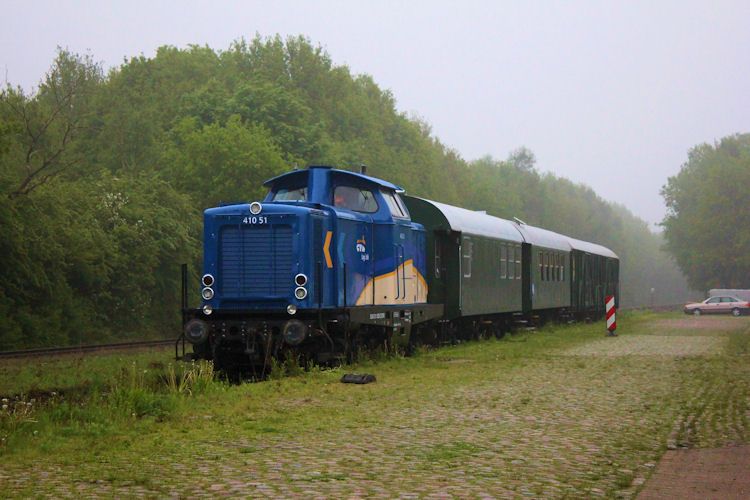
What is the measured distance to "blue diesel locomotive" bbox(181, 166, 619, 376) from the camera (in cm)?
1714

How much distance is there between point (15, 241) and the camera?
28859mm

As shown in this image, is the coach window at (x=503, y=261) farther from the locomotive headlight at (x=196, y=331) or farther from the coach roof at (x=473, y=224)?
the locomotive headlight at (x=196, y=331)

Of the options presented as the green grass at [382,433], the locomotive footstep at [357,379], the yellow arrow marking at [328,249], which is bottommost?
the green grass at [382,433]

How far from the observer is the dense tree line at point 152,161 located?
31.4 m

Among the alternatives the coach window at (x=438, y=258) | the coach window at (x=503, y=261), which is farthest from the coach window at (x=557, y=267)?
the coach window at (x=438, y=258)

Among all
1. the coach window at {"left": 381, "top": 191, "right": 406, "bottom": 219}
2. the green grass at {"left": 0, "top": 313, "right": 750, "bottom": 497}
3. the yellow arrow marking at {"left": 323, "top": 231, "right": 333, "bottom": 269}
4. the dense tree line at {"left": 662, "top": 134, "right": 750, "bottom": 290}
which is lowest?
the green grass at {"left": 0, "top": 313, "right": 750, "bottom": 497}

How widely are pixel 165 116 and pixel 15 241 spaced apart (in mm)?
34817

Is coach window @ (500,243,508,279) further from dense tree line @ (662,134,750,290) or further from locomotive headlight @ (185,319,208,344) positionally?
dense tree line @ (662,134,750,290)

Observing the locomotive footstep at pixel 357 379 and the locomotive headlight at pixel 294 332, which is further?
the locomotive headlight at pixel 294 332

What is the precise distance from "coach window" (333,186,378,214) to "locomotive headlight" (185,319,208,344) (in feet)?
13.0

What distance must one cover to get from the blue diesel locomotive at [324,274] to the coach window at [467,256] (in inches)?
4.1

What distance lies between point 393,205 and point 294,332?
16.7 feet

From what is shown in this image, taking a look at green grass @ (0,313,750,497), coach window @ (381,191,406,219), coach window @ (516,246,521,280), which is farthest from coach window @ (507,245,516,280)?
green grass @ (0,313,750,497)

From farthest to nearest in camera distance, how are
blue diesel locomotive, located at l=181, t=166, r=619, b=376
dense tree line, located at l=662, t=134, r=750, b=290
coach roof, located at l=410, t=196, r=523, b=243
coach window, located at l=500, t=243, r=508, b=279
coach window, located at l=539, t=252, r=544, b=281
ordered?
1. dense tree line, located at l=662, t=134, r=750, b=290
2. coach window, located at l=539, t=252, r=544, b=281
3. coach window, located at l=500, t=243, r=508, b=279
4. coach roof, located at l=410, t=196, r=523, b=243
5. blue diesel locomotive, located at l=181, t=166, r=619, b=376
